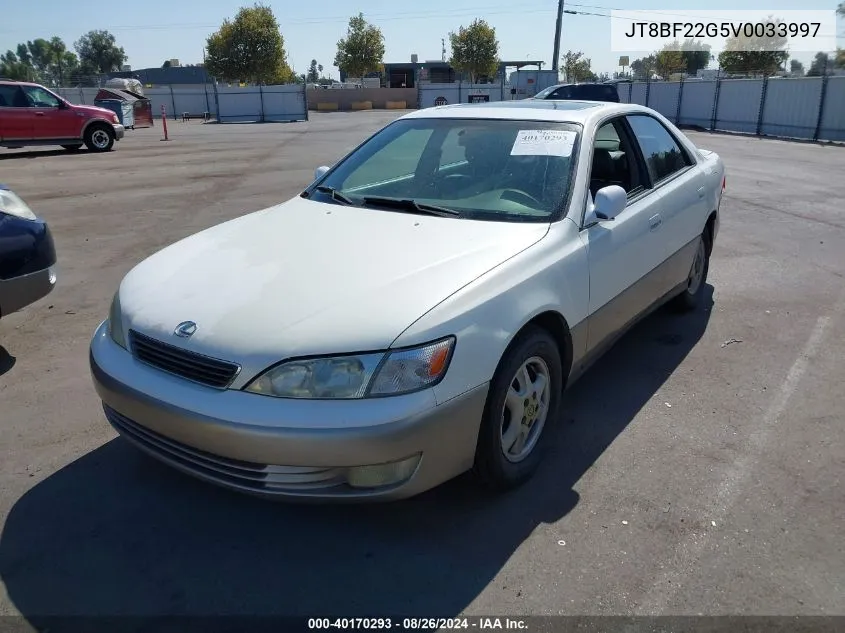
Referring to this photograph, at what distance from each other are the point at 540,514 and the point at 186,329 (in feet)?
5.34

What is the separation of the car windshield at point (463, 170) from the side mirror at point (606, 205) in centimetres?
16

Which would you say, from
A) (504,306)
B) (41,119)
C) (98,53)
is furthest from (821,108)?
(98,53)

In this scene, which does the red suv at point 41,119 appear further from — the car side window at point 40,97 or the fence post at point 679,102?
the fence post at point 679,102

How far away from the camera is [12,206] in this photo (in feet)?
14.2

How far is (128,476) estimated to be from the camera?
3.11 metres

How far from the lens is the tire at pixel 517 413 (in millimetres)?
2684

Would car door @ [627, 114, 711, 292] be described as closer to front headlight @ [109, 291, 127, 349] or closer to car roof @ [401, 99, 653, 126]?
car roof @ [401, 99, 653, 126]

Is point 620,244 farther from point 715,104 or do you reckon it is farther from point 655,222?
point 715,104

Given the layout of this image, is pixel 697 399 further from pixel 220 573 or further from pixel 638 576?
pixel 220 573

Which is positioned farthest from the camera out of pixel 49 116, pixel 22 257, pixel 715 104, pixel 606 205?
pixel 715 104

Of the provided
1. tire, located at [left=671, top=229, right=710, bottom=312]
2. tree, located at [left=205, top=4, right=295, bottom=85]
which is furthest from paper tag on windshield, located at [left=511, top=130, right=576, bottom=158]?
tree, located at [left=205, top=4, right=295, bottom=85]

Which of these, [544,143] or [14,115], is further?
[14,115]

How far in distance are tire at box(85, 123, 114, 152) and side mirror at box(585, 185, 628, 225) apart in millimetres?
17910

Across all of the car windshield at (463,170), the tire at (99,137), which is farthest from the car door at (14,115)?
the car windshield at (463,170)
